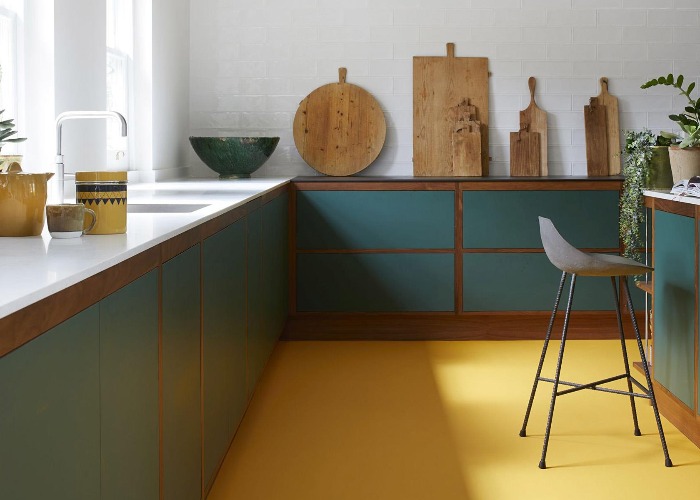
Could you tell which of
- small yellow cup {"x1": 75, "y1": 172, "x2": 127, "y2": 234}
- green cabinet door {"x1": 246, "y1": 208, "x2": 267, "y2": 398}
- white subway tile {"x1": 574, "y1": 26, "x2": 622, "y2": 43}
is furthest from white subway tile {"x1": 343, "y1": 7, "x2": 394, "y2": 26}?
small yellow cup {"x1": 75, "y1": 172, "x2": 127, "y2": 234}

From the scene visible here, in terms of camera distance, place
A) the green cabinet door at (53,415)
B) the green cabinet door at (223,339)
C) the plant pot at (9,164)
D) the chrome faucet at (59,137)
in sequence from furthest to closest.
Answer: the green cabinet door at (223,339) → the chrome faucet at (59,137) → the plant pot at (9,164) → the green cabinet door at (53,415)

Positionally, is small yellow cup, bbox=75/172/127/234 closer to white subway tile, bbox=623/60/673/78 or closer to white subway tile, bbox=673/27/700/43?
white subway tile, bbox=623/60/673/78

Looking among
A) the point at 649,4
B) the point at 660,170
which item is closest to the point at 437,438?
the point at 660,170

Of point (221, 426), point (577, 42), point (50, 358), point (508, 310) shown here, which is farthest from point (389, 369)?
point (50, 358)

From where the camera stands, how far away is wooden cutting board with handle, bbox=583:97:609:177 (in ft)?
19.7

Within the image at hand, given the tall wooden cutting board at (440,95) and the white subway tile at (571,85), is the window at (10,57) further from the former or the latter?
the white subway tile at (571,85)

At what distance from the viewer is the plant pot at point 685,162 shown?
143 inches

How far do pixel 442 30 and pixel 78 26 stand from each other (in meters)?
2.85

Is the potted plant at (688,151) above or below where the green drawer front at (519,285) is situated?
above

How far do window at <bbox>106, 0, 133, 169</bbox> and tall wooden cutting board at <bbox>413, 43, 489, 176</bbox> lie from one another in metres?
1.88

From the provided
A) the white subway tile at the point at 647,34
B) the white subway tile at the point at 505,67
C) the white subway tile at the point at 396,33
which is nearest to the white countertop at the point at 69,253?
the white subway tile at the point at 396,33

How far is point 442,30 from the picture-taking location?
6.06m

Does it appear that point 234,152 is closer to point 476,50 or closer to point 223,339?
point 476,50

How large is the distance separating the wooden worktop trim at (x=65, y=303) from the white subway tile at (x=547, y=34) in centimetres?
464
